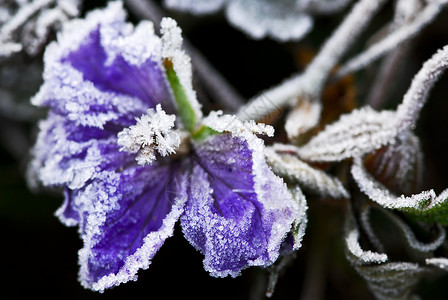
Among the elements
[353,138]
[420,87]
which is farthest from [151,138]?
[420,87]

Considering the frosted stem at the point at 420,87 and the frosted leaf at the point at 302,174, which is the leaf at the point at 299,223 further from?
the frosted stem at the point at 420,87

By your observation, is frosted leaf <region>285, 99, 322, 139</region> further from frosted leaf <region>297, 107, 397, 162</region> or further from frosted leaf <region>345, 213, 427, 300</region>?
frosted leaf <region>345, 213, 427, 300</region>

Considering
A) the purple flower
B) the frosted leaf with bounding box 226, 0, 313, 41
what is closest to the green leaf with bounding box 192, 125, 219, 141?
the purple flower

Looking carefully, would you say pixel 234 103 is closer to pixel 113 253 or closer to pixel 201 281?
pixel 201 281

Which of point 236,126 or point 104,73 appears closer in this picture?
point 236,126

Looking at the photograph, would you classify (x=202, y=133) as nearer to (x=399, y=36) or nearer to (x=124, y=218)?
(x=124, y=218)

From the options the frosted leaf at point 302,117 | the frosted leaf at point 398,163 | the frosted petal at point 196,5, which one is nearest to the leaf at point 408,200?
the frosted leaf at point 398,163
